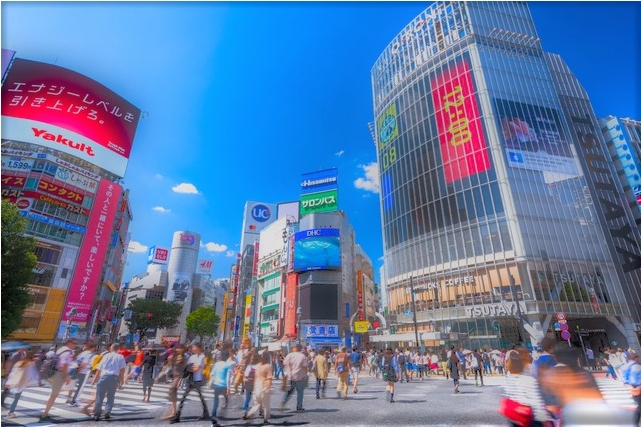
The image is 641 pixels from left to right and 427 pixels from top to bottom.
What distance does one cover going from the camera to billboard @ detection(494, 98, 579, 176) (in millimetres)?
38344

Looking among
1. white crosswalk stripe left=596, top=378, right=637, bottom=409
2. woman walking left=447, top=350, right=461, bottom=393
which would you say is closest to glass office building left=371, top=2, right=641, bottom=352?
woman walking left=447, top=350, right=461, bottom=393

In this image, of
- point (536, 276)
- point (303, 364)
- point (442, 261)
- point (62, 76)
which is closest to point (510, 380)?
point (303, 364)

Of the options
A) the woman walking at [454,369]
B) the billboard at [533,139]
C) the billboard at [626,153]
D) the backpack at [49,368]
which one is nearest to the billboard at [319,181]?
the billboard at [533,139]

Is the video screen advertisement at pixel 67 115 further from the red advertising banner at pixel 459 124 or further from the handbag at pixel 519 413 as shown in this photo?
the handbag at pixel 519 413

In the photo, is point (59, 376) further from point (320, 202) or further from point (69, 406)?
point (320, 202)

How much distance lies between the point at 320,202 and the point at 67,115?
36892 mm

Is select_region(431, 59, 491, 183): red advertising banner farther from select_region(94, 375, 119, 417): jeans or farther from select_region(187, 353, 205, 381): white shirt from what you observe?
select_region(94, 375, 119, 417): jeans

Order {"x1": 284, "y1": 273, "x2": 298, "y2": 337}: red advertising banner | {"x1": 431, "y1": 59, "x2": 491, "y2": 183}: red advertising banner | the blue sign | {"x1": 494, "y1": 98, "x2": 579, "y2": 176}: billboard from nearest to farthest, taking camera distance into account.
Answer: {"x1": 494, "y1": 98, "x2": 579, "y2": 176}: billboard
{"x1": 431, "y1": 59, "x2": 491, "y2": 183}: red advertising banner
{"x1": 284, "y1": 273, "x2": 298, "y2": 337}: red advertising banner
the blue sign

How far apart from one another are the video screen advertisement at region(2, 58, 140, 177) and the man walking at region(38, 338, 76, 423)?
115 feet

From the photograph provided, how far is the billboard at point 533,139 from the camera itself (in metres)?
38.3

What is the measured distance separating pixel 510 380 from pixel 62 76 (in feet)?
170

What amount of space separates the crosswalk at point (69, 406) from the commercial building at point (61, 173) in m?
29.3

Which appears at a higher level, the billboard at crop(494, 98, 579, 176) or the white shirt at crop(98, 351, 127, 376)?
the billboard at crop(494, 98, 579, 176)

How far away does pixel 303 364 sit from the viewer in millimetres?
9945
